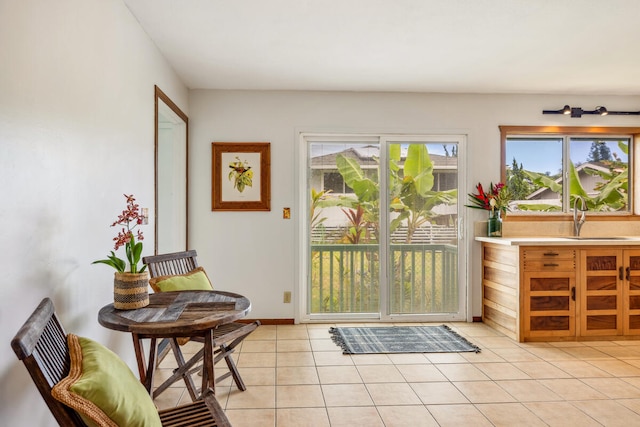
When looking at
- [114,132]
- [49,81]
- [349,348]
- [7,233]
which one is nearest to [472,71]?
[349,348]

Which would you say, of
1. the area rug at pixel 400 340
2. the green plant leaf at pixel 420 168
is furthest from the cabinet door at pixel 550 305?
the green plant leaf at pixel 420 168

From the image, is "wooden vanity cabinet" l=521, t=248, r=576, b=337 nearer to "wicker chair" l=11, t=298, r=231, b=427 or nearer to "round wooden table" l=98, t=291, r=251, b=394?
"round wooden table" l=98, t=291, r=251, b=394

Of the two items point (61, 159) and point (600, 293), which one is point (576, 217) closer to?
point (600, 293)

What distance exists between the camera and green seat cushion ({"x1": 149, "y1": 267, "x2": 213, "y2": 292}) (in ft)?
9.20

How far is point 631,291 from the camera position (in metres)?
4.09

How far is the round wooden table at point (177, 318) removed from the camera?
195 cm

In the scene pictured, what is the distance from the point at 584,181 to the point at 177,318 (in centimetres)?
453

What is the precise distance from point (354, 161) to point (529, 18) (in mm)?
2201

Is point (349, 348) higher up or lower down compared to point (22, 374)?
lower down

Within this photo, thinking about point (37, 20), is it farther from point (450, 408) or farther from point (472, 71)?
point (472, 71)

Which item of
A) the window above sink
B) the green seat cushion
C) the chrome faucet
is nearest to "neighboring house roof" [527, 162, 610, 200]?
the window above sink

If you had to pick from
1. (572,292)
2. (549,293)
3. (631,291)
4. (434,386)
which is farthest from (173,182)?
(631,291)

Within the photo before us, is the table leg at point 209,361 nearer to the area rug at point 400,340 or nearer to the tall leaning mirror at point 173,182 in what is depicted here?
the area rug at point 400,340

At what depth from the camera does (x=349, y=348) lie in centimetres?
379
